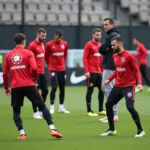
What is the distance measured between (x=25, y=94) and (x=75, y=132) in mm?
1845

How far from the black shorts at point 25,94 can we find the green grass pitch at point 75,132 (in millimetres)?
741

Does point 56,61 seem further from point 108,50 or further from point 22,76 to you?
point 22,76

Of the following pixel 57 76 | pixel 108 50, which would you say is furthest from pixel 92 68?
pixel 108 50

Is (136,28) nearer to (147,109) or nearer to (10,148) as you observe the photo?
(147,109)

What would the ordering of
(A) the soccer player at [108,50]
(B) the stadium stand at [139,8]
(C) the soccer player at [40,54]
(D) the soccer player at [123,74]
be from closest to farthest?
1. (D) the soccer player at [123,74]
2. (A) the soccer player at [108,50]
3. (C) the soccer player at [40,54]
4. (B) the stadium stand at [139,8]

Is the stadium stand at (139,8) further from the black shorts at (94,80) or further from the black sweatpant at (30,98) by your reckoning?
the black sweatpant at (30,98)

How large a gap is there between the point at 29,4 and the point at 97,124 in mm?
16943

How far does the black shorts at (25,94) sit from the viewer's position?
12.4m

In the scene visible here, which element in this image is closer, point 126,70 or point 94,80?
point 126,70

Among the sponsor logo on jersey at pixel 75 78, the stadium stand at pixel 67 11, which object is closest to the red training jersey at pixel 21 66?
the sponsor logo on jersey at pixel 75 78

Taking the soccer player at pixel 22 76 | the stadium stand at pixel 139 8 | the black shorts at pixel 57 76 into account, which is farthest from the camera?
the stadium stand at pixel 139 8

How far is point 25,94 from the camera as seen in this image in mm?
12531

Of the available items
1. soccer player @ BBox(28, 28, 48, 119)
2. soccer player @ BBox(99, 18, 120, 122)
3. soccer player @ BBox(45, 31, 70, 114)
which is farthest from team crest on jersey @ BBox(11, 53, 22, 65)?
soccer player @ BBox(45, 31, 70, 114)

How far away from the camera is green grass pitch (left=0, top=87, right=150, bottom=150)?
11570 millimetres
